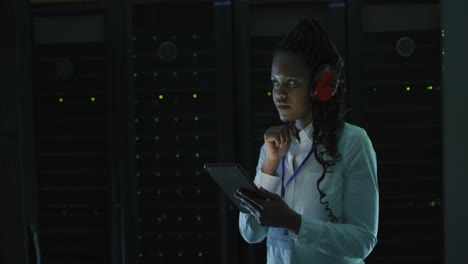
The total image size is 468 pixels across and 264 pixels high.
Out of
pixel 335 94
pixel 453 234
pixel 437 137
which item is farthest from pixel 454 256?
pixel 335 94

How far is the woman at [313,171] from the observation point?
1.22m

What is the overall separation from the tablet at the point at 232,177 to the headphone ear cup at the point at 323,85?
23 centimetres

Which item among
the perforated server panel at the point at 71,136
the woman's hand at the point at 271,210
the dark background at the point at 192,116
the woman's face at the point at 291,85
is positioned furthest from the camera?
the perforated server panel at the point at 71,136

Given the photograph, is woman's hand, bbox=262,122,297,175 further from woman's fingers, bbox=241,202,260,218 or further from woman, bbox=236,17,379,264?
woman's fingers, bbox=241,202,260,218

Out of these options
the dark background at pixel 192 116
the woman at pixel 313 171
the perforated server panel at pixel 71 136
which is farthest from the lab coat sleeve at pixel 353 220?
the perforated server panel at pixel 71 136

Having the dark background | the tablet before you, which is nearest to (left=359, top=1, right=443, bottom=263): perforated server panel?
the dark background

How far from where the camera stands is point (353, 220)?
1248 mm

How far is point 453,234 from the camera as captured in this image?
8.26 feet

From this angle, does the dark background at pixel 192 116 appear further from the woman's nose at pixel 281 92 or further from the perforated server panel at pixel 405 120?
the woman's nose at pixel 281 92

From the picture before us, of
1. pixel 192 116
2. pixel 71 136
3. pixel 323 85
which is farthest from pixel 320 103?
pixel 71 136

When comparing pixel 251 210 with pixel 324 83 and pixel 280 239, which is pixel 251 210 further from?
pixel 324 83

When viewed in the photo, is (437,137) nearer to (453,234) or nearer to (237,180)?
(453,234)

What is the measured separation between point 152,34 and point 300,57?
4.47 ft

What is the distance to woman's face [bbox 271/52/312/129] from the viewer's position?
1294mm
